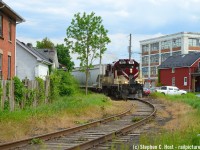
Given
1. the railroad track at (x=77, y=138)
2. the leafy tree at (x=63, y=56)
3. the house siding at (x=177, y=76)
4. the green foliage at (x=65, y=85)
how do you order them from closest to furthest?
the railroad track at (x=77, y=138) → the green foliage at (x=65, y=85) → the house siding at (x=177, y=76) → the leafy tree at (x=63, y=56)

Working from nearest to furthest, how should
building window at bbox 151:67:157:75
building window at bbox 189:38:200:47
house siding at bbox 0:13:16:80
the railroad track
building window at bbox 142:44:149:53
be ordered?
the railroad track → house siding at bbox 0:13:16:80 → building window at bbox 189:38:200:47 → building window at bbox 151:67:157:75 → building window at bbox 142:44:149:53

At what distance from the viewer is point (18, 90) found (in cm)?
1739

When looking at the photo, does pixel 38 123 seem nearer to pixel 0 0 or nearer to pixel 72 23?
pixel 0 0

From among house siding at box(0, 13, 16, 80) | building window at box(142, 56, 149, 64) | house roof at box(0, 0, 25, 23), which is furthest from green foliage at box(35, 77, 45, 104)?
building window at box(142, 56, 149, 64)

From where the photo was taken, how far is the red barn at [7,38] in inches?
1027

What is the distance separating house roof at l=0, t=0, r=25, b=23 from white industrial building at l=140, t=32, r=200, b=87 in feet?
208

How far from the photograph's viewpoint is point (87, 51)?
134 ft

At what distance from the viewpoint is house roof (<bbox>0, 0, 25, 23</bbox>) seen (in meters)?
24.4

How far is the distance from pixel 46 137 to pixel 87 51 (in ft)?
97.1

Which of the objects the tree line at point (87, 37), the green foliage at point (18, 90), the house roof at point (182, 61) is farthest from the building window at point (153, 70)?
the green foliage at point (18, 90)

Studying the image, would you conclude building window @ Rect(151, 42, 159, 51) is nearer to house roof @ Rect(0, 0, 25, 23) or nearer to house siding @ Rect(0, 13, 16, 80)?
house roof @ Rect(0, 0, 25, 23)

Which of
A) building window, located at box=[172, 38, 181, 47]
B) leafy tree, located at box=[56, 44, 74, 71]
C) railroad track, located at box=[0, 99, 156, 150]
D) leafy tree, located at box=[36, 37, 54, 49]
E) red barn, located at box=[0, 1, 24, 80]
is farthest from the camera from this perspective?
building window, located at box=[172, 38, 181, 47]

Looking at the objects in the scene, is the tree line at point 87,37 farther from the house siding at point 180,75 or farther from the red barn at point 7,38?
the house siding at point 180,75

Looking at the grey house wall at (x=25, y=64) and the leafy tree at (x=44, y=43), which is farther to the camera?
the leafy tree at (x=44, y=43)
